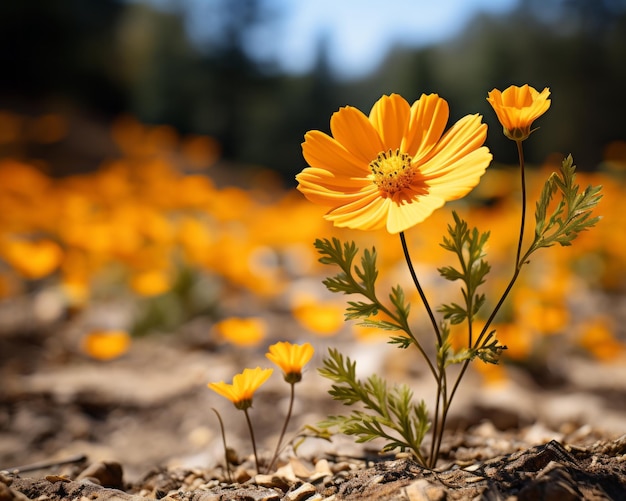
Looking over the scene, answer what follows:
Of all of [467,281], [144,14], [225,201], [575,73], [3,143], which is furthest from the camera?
[144,14]

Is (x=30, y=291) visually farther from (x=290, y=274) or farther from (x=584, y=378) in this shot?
(x=584, y=378)

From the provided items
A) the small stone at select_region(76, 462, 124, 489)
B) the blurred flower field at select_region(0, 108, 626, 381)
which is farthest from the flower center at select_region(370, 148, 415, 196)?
the blurred flower field at select_region(0, 108, 626, 381)

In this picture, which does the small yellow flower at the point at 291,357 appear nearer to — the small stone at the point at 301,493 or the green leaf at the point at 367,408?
the green leaf at the point at 367,408

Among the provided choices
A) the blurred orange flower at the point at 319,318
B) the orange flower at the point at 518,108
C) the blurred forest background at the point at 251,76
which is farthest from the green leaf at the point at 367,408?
the blurred forest background at the point at 251,76

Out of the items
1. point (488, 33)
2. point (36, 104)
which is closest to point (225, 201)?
point (488, 33)

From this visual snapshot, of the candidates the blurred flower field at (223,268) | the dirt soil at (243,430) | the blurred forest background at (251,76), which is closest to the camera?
the dirt soil at (243,430)
